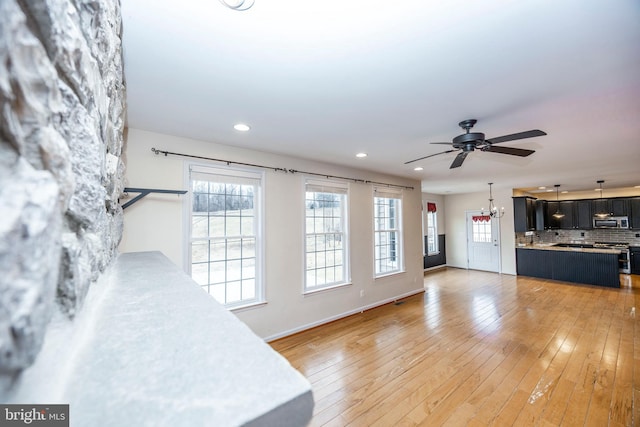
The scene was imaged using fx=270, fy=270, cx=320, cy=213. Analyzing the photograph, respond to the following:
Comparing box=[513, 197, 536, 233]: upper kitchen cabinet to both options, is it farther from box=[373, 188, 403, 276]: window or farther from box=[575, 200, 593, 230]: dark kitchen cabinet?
box=[373, 188, 403, 276]: window

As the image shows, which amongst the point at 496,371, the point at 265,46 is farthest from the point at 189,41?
the point at 496,371

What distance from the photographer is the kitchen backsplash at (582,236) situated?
24.7ft

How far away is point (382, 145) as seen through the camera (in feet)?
10.9

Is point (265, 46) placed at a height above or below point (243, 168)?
above

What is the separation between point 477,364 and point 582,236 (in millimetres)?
8580

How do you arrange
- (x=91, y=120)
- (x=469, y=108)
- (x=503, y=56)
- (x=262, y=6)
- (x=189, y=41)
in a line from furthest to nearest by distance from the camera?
(x=469, y=108) < (x=503, y=56) < (x=189, y=41) < (x=262, y=6) < (x=91, y=120)

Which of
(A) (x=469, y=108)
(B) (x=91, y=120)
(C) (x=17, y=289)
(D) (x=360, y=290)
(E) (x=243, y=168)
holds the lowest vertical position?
(D) (x=360, y=290)

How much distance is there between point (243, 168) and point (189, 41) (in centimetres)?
196

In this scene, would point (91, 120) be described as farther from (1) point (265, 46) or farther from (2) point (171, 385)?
(1) point (265, 46)

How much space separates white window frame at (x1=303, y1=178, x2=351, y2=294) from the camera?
3.93m

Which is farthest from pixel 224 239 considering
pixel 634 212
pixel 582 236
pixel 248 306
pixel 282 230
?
pixel 582 236

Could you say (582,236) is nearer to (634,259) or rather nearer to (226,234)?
(634,259)

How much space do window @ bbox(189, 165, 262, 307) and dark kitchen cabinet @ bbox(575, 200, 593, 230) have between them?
9.72 meters

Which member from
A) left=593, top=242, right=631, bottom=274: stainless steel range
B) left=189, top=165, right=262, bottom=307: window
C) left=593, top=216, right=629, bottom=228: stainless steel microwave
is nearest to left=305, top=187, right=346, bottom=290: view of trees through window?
left=189, top=165, right=262, bottom=307: window
